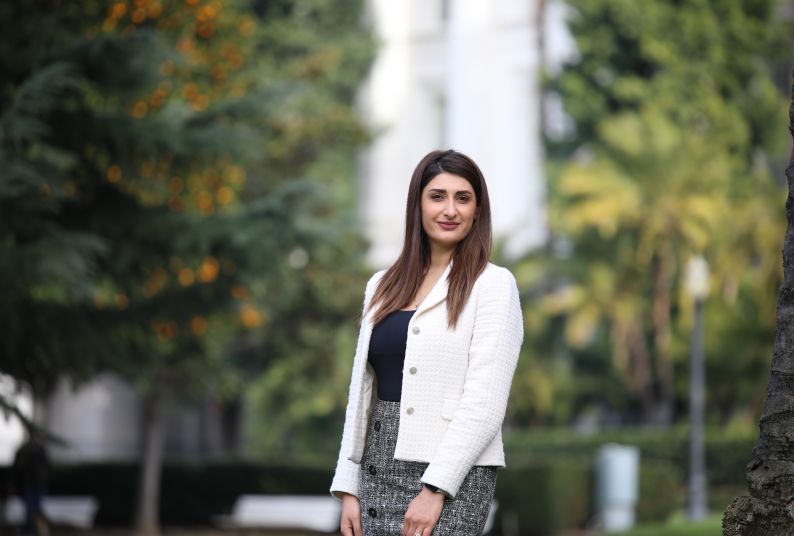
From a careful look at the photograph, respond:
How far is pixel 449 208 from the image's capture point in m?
3.71

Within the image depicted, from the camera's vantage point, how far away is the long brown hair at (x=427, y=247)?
3.69 meters

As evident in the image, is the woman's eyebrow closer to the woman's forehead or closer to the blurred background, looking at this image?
the woman's forehead

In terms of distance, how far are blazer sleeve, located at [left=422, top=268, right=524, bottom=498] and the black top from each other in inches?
7.2

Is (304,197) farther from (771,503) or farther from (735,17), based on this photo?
(735,17)

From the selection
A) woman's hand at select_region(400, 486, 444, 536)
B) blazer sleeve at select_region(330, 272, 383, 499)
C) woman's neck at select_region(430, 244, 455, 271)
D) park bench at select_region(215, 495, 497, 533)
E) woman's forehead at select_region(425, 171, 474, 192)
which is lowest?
park bench at select_region(215, 495, 497, 533)

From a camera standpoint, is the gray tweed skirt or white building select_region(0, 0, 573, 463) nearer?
the gray tweed skirt

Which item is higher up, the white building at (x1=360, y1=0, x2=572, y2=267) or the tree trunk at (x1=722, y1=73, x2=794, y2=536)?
the white building at (x1=360, y1=0, x2=572, y2=267)

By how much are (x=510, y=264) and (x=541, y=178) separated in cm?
770

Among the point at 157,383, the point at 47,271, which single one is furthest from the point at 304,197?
the point at 157,383

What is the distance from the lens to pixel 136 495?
24641 mm

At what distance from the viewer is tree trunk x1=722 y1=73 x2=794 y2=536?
376 cm

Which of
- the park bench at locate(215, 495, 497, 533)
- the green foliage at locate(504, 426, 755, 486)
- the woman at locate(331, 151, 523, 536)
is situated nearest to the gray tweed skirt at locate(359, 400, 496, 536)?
the woman at locate(331, 151, 523, 536)

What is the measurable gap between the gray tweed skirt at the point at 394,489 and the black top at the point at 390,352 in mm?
37

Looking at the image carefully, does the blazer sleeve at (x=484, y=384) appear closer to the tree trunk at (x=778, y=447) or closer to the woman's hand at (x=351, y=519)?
the woman's hand at (x=351, y=519)
